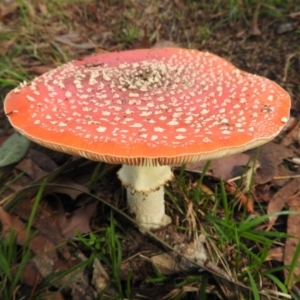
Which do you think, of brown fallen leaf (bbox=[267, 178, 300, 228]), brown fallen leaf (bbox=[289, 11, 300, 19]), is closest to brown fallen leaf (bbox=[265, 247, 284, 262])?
brown fallen leaf (bbox=[267, 178, 300, 228])

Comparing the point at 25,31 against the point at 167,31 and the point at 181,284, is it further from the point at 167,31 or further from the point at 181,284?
the point at 181,284

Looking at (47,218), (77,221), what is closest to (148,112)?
(77,221)

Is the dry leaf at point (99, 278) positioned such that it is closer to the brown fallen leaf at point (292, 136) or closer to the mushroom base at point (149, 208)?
the mushroom base at point (149, 208)

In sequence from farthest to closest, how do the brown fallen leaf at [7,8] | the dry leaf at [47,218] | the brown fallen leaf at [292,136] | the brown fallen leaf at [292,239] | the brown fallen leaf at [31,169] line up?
the brown fallen leaf at [7,8] < the brown fallen leaf at [292,136] < the brown fallen leaf at [31,169] < the dry leaf at [47,218] < the brown fallen leaf at [292,239]

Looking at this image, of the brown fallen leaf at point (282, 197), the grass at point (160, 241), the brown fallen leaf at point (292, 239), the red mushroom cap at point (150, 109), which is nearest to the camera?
the red mushroom cap at point (150, 109)

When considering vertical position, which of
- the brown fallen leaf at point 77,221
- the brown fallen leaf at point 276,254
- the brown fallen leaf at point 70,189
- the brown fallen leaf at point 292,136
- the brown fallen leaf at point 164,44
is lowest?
the brown fallen leaf at point 276,254

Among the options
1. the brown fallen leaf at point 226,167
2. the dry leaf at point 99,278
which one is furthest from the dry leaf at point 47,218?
the brown fallen leaf at point 226,167

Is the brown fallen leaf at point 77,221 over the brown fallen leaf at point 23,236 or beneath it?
beneath
